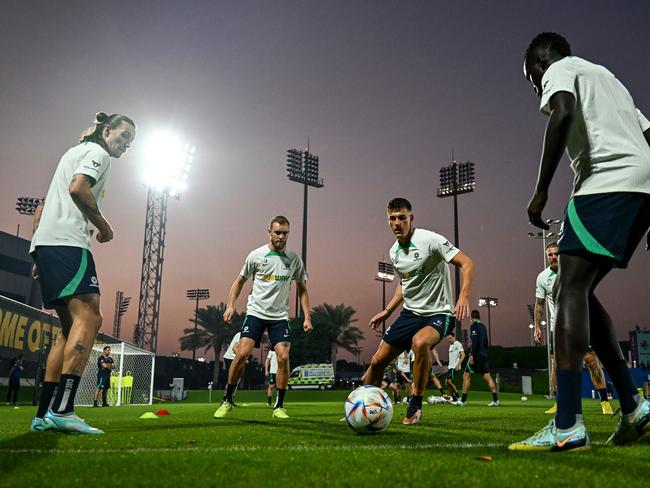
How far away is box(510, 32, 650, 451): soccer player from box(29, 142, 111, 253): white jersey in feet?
11.8

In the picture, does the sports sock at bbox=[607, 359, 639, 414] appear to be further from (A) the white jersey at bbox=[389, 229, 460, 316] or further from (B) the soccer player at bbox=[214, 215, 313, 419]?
(B) the soccer player at bbox=[214, 215, 313, 419]

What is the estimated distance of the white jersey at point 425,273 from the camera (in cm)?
624

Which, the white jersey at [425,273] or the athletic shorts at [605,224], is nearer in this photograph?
the athletic shorts at [605,224]

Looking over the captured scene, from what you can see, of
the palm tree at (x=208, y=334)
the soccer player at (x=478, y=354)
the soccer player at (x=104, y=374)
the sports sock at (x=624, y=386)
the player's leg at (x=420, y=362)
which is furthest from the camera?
the palm tree at (x=208, y=334)

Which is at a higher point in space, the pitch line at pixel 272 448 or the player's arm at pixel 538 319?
the player's arm at pixel 538 319

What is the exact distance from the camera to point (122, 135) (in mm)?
5066

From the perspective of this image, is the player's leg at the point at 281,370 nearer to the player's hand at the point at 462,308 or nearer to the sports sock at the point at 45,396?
the player's hand at the point at 462,308

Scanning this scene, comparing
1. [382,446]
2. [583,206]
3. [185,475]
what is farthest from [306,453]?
[583,206]

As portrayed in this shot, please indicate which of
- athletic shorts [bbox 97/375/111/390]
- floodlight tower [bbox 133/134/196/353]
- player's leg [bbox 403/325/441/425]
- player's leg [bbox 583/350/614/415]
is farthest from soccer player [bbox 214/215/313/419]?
floodlight tower [bbox 133/134/196/353]

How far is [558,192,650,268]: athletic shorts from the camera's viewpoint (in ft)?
10.2

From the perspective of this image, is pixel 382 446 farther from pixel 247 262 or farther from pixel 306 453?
pixel 247 262

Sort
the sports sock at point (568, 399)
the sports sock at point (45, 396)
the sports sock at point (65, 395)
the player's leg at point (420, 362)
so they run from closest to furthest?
the sports sock at point (568, 399)
the sports sock at point (65, 395)
the sports sock at point (45, 396)
the player's leg at point (420, 362)

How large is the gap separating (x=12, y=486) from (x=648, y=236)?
12.8ft

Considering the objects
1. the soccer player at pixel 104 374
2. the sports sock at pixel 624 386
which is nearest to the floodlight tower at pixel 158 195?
the soccer player at pixel 104 374
